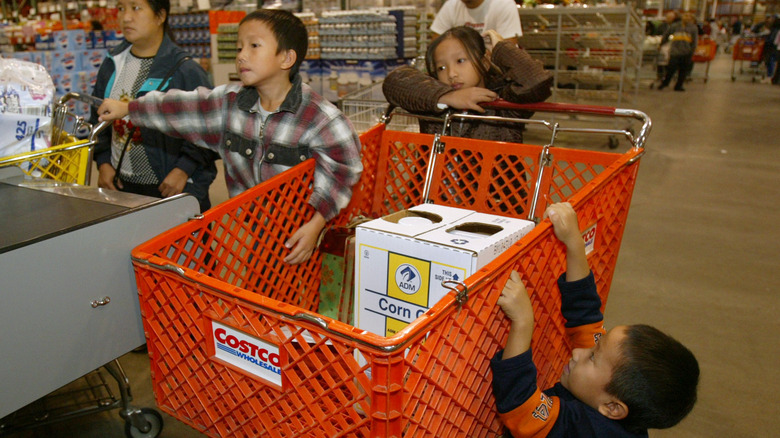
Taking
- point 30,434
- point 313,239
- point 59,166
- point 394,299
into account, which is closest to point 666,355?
point 394,299

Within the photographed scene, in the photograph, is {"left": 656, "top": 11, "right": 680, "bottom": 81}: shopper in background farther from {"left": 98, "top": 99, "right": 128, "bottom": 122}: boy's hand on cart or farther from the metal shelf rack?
{"left": 98, "top": 99, "right": 128, "bottom": 122}: boy's hand on cart

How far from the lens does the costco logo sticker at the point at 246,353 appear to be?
111 centimetres

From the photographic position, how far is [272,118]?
76.2 inches

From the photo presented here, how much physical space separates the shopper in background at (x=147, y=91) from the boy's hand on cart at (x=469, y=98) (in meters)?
1.05

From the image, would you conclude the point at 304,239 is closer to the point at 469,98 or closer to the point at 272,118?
the point at 272,118

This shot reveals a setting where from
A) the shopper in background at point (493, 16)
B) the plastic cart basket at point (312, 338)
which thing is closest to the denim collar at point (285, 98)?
the plastic cart basket at point (312, 338)

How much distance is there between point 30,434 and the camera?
6.88ft

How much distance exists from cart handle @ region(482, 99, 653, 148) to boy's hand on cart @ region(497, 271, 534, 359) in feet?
2.94

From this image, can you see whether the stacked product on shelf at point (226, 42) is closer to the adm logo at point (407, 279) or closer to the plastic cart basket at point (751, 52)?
the adm logo at point (407, 279)

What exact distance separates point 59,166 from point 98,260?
85 cm

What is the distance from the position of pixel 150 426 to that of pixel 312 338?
2.87ft

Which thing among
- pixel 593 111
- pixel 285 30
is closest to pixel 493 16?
pixel 593 111

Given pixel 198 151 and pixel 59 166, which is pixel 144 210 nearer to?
pixel 59 166

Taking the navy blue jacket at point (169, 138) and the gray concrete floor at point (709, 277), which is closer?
the gray concrete floor at point (709, 277)
